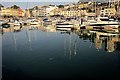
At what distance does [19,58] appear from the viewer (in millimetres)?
10477

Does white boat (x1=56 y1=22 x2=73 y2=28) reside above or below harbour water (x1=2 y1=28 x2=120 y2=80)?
above

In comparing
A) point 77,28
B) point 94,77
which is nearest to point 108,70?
point 94,77

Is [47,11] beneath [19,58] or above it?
above

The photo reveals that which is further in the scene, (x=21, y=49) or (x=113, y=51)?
(x=21, y=49)

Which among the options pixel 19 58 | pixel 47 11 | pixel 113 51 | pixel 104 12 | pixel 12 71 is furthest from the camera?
pixel 47 11

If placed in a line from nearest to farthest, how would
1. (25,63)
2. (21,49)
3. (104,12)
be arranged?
1. (25,63)
2. (21,49)
3. (104,12)

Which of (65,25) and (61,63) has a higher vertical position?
(65,25)

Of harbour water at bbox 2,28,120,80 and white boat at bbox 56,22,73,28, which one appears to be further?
white boat at bbox 56,22,73,28

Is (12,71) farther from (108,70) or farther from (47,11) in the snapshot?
(47,11)

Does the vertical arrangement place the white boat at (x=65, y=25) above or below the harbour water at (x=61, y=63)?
above

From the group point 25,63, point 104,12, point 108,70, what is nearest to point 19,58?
point 25,63

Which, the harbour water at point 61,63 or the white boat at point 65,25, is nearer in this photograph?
the harbour water at point 61,63

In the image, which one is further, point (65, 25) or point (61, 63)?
point (65, 25)

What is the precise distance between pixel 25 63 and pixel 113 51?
3.73 meters
